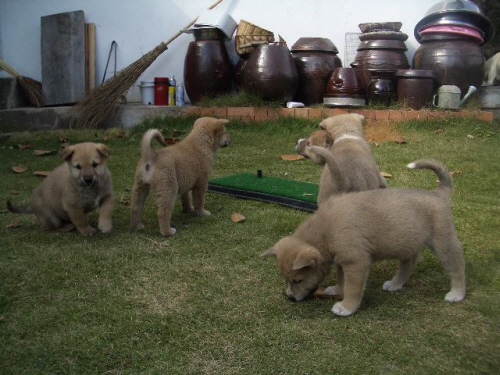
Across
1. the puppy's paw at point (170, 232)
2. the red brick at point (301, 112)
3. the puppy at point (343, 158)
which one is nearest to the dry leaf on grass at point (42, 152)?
the red brick at point (301, 112)

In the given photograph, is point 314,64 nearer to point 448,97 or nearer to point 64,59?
point 448,97

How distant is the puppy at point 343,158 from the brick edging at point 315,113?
3736 millimetres

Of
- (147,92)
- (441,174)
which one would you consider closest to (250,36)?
(147,92)

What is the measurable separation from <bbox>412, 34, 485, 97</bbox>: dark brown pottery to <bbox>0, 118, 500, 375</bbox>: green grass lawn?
13.8 feet

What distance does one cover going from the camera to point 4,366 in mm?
2484

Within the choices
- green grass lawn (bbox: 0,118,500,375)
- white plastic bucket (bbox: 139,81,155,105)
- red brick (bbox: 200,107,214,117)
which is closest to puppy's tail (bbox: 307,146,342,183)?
green grass lawn (bbox: 0,118,500,375)

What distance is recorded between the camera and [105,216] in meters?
4.39

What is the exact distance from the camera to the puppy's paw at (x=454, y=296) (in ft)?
10.3

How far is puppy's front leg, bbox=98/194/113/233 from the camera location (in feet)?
14.4

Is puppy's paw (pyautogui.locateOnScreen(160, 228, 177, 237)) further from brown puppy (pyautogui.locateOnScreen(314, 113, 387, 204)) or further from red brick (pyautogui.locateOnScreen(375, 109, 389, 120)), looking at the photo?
red brick (pyautogui.locateOnScreen(375, 109, 389, 120))

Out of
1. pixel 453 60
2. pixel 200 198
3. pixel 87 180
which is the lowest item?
pixel 200 198

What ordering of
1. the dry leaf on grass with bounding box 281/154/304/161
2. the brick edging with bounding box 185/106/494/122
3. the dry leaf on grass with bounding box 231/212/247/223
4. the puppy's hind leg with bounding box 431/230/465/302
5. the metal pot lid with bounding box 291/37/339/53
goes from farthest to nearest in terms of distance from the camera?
the metal pot lid with bounding box 291/37/339/53
the brick edging with bounding box 185/106/494/122
the dry leaf on grass with bounding box 281/154/304/161
the dry leaf on grass with bounding box 231/212/247/223
the puppy's hind leg with bounding box 431/230/465/302

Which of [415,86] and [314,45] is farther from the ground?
[314,45]

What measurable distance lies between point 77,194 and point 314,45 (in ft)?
19.5
